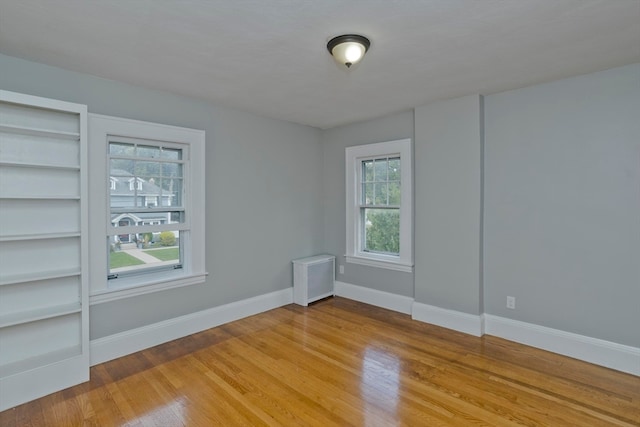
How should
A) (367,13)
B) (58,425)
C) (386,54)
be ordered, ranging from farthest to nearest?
(386,54), (58,425), (367,13)

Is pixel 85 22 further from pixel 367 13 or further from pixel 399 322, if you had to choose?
pixel 399 322

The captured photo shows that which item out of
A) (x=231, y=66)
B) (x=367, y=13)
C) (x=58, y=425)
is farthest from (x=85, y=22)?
(x=58, y=425)

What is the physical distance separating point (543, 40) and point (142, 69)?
3043 millimetres

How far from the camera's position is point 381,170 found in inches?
175

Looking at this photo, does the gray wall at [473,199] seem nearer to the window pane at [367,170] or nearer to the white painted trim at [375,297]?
the white painted trim at [375,297]

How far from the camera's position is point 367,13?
6.28 feet

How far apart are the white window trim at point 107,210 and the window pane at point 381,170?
225 cm

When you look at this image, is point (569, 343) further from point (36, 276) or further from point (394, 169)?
point (36, 276)

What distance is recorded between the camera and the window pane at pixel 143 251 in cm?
315

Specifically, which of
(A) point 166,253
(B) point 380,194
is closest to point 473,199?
(B) point 380,194

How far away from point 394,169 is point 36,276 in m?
3.74

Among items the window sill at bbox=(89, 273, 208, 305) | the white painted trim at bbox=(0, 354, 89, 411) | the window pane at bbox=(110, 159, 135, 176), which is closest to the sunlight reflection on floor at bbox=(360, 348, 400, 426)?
the window sill at bbox=(89, 273, 208, 305)

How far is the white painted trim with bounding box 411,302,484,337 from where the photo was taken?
3445 millimetres

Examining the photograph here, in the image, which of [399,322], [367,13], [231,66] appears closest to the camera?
[367,13]
